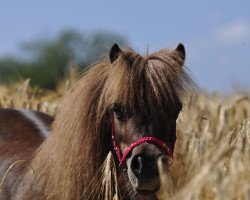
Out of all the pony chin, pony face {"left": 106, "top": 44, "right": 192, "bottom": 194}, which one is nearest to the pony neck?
pony face {"left": 106, "top": 44, "right": 192, "bottom": 194}

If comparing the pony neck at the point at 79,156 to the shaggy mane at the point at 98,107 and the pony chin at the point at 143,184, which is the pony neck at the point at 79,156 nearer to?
the shaggy mane at the point at 98,107

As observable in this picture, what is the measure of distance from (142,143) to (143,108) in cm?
23

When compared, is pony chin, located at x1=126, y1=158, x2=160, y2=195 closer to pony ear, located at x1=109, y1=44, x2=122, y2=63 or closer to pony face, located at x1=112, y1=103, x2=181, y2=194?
pony face, located at x1=112, y1=103, x2=181, y2=194

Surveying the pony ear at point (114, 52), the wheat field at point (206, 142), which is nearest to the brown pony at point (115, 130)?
the pony ear at point (114, 52)

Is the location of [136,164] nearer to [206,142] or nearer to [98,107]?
[98,107]

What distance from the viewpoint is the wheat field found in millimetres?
3020

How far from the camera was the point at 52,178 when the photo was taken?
4961 millimetres

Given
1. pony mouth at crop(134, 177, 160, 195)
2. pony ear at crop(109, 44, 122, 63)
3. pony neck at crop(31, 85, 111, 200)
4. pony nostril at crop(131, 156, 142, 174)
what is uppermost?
pony ear at crop(109, 44, 122, 63)

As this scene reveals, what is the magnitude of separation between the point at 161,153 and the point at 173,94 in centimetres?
46

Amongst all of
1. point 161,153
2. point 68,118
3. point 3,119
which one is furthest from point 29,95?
point 161,153

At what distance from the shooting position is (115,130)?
Answer: 473cm

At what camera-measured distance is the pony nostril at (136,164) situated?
4344mm

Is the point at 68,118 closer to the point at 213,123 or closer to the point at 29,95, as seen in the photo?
the point at 213,123

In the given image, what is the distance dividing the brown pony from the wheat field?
0.20 meters
